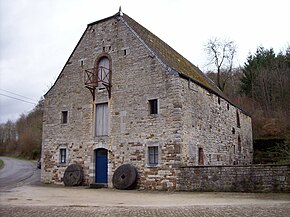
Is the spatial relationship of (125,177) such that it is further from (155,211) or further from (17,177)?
(17,177)

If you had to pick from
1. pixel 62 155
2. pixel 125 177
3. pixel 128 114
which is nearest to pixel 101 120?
pixel 128 114

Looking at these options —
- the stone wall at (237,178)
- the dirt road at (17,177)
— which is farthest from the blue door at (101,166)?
the stone wall at (237,178)

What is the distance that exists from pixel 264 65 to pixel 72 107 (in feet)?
88.3

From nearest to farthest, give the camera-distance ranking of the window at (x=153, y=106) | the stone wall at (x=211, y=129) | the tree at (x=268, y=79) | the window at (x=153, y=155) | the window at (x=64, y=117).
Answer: the window at (x=153, y=155)
the stone wall at (x=211, y=129)
the window at (x=153, y=106)
the window at (x=64, y=117)
the tree at (x=268, y=79)

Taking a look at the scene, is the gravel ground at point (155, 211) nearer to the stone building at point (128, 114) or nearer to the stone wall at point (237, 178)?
the stone wall at point (237, 178)

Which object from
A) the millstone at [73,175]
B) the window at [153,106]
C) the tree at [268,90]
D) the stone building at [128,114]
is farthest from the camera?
the tree at [268,90]

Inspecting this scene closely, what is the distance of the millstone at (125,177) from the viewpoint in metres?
16.2

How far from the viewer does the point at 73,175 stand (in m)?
18.5

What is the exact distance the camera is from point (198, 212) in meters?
8.38

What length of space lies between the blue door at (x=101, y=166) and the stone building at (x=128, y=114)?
5cm

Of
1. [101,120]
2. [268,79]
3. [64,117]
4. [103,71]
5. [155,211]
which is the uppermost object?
[268,79]

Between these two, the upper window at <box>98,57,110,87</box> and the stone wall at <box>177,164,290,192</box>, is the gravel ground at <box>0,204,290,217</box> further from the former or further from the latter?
the upper window at <box>98,57,110,87</box>

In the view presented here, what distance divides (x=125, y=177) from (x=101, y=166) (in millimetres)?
2293

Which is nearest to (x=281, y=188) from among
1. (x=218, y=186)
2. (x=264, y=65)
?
(x=218, y=186)
